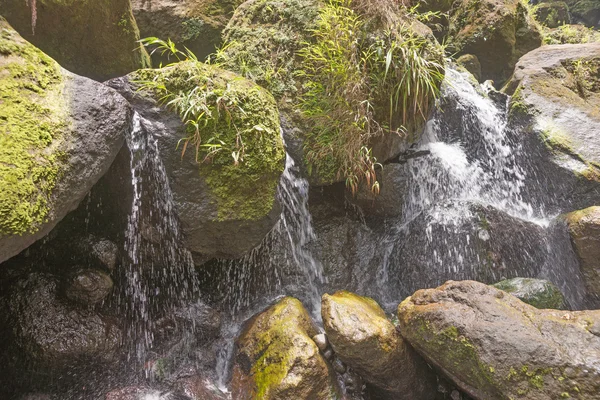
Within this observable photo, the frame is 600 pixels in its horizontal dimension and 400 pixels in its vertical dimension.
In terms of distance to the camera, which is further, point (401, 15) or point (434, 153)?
point (434, 153)

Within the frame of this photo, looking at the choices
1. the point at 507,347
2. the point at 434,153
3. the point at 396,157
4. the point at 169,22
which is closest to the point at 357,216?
the point at 396,157

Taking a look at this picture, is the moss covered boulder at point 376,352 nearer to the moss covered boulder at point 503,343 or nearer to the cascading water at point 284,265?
the moss covered boulder at point 503,343

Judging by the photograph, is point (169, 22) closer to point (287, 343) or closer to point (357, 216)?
point (357, 216)

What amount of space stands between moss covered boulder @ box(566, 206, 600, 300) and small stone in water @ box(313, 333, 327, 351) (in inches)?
144

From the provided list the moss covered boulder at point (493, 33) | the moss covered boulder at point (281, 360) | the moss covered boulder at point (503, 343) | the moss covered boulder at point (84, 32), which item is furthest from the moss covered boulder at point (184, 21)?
the moss covered boulder at point (493, 33)

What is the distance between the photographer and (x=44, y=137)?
3.00 metres

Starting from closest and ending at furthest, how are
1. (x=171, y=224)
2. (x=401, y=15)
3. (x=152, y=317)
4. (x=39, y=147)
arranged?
(x=39, y=147), (x=171, y=224), (x=152, y=317), (x=401, y=15)

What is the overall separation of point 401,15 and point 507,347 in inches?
180

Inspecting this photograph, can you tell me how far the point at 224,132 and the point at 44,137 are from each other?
5.27ft

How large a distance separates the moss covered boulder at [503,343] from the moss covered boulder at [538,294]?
2.73ft

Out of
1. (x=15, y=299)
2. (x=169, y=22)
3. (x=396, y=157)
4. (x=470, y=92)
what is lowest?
(x=15, y=299)

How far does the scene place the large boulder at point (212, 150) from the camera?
395 centimetres

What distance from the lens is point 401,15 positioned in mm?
5391

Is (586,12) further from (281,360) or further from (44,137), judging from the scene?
(44,137)
